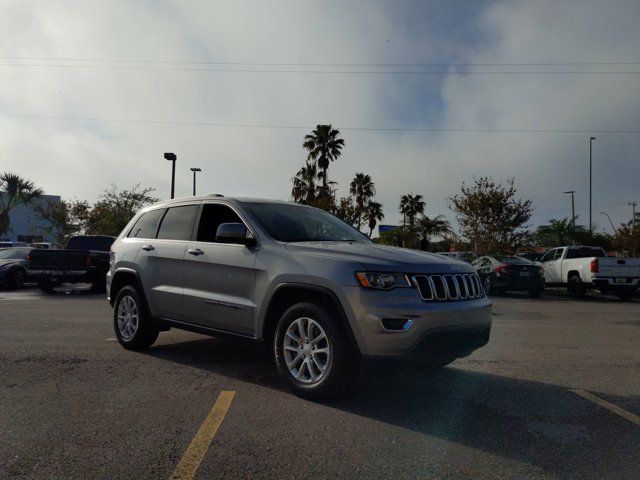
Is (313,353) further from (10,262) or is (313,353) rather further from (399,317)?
(10,262)

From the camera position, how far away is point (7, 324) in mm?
8891

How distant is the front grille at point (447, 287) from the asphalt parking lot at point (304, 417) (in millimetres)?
→ 831

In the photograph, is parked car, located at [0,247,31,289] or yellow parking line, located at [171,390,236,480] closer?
yellow parking line, located at [171,390,236,480]

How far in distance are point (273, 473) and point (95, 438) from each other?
54.6 inches

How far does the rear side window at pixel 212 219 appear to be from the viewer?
570 centimetres

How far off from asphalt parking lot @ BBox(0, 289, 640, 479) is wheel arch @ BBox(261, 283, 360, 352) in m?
0.48

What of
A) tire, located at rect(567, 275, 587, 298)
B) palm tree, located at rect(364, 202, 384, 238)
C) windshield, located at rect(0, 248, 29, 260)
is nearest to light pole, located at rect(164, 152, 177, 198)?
windshield, located at rect(0, 248, 29, 260)

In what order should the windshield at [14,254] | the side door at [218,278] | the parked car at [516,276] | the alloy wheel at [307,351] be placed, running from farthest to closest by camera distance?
the windshield at [14,254], the parked car at [516,276], the side door at [218,278], the alloy wheel at [307,351]

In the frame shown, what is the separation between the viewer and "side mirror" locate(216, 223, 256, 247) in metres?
4.93

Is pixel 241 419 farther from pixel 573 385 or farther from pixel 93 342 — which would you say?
pixel 93 342

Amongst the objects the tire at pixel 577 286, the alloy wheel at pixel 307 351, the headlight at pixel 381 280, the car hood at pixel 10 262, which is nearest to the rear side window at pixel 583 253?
the tire at pixel 577 286

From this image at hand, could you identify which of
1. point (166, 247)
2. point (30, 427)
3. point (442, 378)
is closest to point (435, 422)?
point (442, 378)

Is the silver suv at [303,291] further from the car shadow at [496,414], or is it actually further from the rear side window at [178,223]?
the car shadow at [496,414]

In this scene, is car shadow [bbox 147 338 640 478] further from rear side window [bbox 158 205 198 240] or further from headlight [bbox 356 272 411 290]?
→ rear side window [bbox 158 205 198 240]
